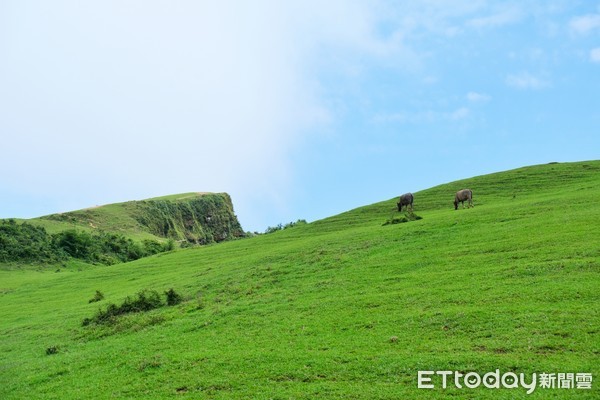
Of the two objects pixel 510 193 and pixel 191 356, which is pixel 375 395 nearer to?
pixel 191 356

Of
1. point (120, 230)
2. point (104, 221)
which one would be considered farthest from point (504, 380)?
point (104, 221)

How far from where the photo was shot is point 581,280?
1558 centimetres

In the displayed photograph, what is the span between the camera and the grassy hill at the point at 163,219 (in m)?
101

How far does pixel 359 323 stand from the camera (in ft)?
53.5

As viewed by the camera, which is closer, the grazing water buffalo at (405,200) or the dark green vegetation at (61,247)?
the grazing water buffalo at (405,200)

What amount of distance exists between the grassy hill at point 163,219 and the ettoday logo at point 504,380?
285 ft

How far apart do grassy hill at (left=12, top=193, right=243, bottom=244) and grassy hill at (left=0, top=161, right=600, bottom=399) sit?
70811 mm

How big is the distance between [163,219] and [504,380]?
125077 mm

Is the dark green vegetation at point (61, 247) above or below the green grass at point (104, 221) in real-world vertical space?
below

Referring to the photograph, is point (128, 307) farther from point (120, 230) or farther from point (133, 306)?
point (120, 230)

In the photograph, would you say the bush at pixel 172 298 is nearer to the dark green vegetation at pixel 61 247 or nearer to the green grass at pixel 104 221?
the dark green vegetation at pixel 61 247

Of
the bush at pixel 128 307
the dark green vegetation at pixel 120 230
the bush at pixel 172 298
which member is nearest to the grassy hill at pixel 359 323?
the bush at pixel 172 298

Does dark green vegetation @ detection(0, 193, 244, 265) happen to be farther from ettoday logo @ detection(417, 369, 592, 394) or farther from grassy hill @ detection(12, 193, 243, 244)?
ettoday logo @ detection(417, 369, 592, 394)

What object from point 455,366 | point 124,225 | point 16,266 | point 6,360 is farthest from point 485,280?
point 124,225
